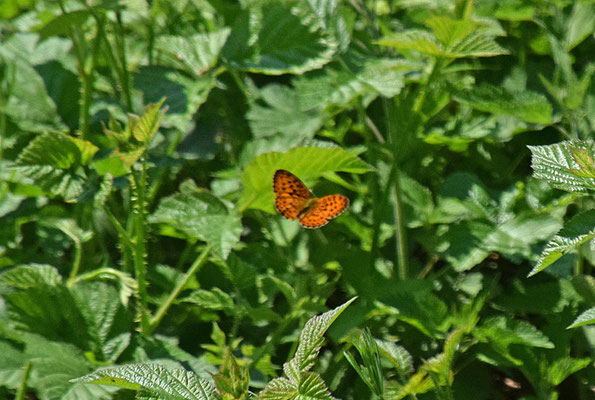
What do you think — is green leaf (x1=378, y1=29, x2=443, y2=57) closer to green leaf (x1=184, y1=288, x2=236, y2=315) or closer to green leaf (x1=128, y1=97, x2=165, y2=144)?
green leaf (x1=128, y1=97, x2=165, y2=144)

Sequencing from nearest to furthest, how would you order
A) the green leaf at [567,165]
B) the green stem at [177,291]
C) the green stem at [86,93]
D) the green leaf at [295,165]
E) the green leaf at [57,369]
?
the green leaf at [567,165] < the green leaf at [57,369] < the green leaf at [295,165] < the green stem at [177,291] < the green stem at [86,93]

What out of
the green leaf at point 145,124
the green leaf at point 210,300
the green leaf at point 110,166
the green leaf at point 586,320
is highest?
the green leaf at point 145,124

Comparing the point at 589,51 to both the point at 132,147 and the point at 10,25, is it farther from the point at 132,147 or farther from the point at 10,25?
the point at 10,25

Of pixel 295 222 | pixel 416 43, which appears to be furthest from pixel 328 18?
pixel 295 222

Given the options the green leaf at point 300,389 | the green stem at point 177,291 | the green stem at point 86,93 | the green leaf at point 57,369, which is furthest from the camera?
the green stem at point 86,93

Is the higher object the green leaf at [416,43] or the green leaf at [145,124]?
the green leaf at [416,43]

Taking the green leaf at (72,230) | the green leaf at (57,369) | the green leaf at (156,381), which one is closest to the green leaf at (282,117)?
the green leaf at (72,230)

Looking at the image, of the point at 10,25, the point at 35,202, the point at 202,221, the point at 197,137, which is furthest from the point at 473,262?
the point at 10,25

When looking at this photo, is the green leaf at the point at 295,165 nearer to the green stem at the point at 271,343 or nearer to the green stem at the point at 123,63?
the green stem at the point at 271,343
